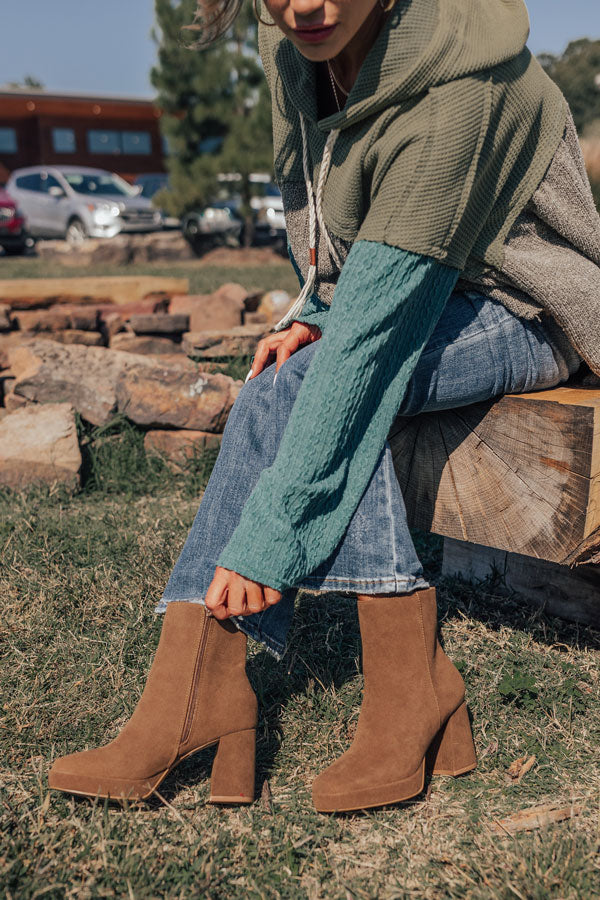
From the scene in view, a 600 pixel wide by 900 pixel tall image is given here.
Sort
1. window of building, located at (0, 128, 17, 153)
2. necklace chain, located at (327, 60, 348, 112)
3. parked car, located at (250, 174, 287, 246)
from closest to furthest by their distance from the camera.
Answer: necklace chain, located at (327, 60, 348, 112), parked car, located at (250, 174, 287, 246), window of building, located at (0, 128, 17, 153)

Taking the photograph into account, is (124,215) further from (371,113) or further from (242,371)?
(371,113)

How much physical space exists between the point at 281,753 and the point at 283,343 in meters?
0.92

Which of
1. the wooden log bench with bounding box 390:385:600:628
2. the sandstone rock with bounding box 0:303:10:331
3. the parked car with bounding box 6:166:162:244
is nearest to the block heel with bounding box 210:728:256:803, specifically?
the wooden log bench with bounding box 390:385:600:628

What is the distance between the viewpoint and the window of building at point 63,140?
27812 millimetres

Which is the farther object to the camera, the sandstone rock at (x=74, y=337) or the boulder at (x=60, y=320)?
the boulder at (x=60, y=320)

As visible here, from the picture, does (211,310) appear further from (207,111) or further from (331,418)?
(207,111)

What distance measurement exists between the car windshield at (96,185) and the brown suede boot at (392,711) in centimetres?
1682

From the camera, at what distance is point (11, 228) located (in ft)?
51.1

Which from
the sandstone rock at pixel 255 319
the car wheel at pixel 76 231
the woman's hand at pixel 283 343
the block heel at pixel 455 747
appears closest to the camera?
the block heel at pixel 455 747

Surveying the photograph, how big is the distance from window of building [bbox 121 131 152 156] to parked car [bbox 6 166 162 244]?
38.5 ft

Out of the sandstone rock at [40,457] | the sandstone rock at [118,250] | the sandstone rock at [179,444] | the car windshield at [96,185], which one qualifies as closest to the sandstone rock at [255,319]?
the sandstone rock at [179,444]

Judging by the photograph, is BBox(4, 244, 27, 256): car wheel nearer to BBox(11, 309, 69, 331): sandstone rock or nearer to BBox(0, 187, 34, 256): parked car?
BBox(0, 187, 34, 256): parked car

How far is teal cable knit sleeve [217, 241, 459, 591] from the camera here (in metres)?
1.58

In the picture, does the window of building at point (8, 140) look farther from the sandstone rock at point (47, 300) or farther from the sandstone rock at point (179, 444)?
the sandstone rock at point (179, 444)
